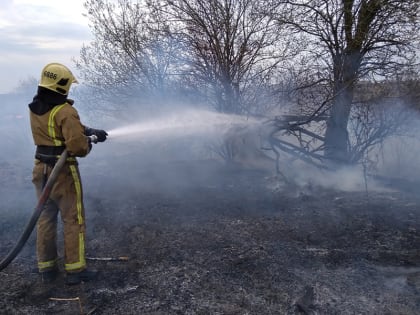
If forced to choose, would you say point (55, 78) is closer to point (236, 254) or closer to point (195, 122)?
point (236, 254)

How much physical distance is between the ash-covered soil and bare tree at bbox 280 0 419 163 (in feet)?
8.08

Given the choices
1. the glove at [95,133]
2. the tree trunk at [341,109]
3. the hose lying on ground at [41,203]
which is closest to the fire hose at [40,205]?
the hose lying on ground at [41,203]

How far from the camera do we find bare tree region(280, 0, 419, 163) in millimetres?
7242

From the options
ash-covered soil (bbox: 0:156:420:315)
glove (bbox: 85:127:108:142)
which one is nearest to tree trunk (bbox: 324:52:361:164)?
ash-covered soil (bbox: 0:156:420:315)

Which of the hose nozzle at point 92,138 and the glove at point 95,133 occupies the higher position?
the glove at point 95,133

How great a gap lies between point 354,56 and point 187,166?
4489mm

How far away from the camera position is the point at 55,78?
3.33 metres

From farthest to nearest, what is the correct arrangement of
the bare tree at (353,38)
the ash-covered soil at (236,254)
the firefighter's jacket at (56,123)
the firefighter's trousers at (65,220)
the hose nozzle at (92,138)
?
the bare tree at (353,38)
the hose nozzle at (92,138)
the firefighter's trousers at (65,220)
the firefighter's jacket at (56,123)
the ash-covered soil at (236,254)

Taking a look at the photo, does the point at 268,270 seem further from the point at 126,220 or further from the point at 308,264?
the point at 126,220

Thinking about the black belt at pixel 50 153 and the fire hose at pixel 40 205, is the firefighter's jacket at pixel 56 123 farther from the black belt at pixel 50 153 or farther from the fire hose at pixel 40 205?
the fire hose at pixel 40 205

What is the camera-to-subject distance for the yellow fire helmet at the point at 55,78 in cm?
332

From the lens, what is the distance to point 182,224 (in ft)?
16.0

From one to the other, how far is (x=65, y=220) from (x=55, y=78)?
4.33ft

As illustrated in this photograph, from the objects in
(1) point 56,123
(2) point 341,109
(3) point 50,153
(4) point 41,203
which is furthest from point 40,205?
(2) point 341,109
